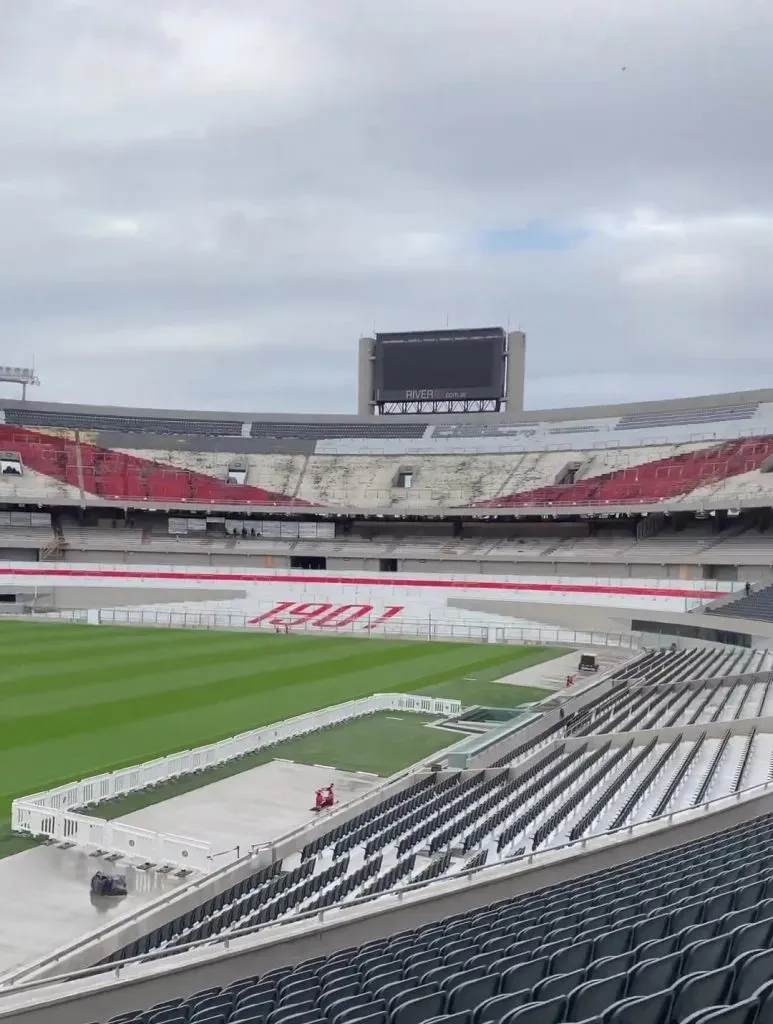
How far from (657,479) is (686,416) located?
22.8ft

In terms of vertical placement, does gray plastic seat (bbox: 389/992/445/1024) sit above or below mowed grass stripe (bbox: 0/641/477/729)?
above

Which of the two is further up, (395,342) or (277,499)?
(395,342)

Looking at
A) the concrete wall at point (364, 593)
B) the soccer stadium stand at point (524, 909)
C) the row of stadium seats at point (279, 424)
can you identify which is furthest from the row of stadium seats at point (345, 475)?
the soccer stadium stand at point (524, 909)

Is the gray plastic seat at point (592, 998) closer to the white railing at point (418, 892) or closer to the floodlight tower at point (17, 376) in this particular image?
the white railing at point (418, 892)

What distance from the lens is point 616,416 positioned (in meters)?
54.4

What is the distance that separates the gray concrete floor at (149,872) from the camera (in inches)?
364

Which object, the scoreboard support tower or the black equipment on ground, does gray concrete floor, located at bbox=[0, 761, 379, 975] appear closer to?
the black equipment on ground

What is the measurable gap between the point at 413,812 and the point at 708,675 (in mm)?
13263

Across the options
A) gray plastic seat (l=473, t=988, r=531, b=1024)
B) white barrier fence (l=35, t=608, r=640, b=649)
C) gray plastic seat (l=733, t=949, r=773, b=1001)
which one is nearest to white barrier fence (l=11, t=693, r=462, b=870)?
gray plastic seat (l=473, t=988, r=531, b=1024)

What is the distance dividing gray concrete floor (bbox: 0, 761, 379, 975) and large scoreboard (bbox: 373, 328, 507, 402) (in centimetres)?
3975

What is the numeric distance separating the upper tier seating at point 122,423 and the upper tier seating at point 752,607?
116 ft

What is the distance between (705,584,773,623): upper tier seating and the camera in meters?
30.2

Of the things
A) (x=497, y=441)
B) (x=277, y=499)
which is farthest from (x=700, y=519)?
(x=277, y=499)

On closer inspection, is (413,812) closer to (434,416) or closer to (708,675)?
(708,675)
